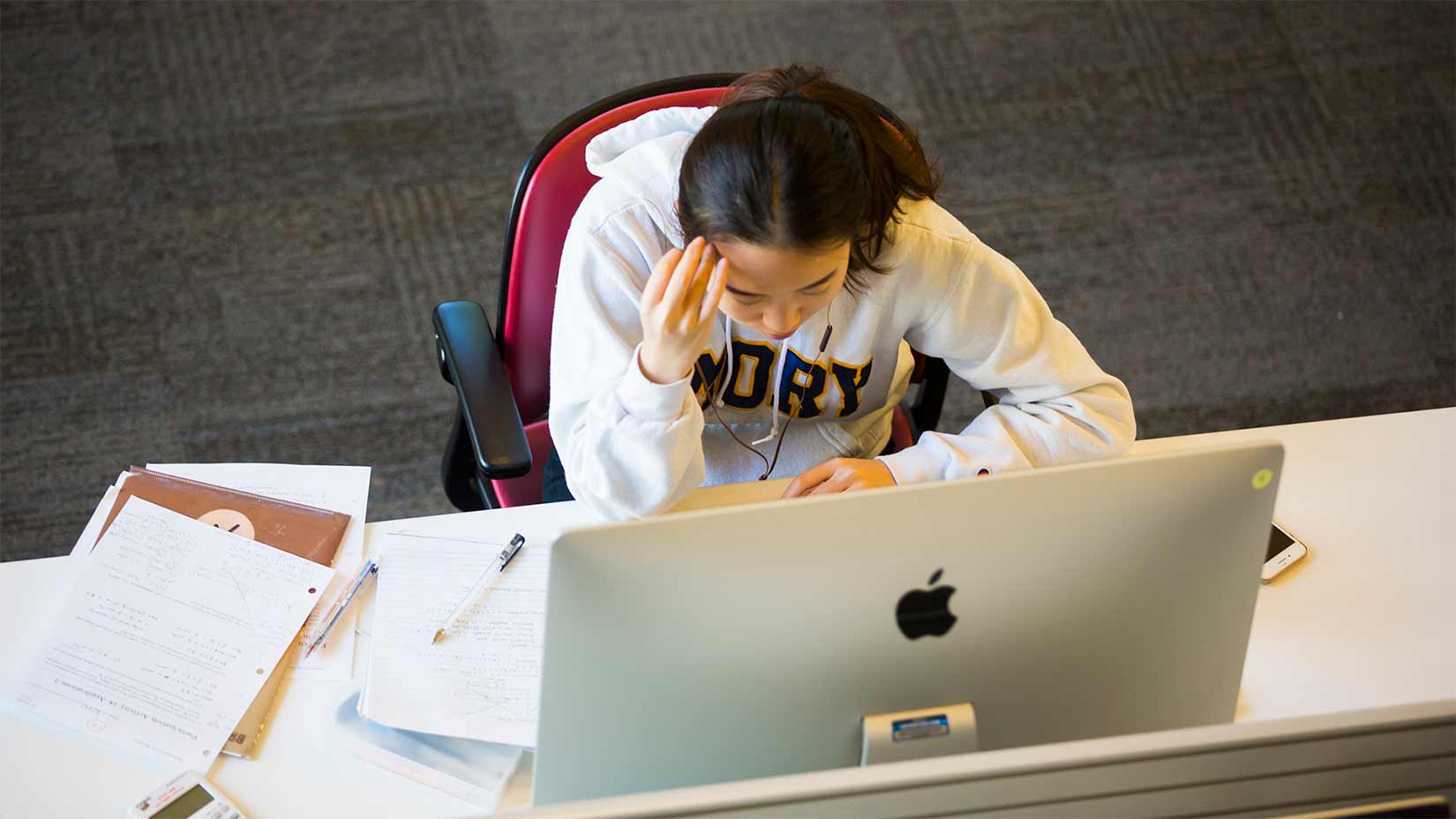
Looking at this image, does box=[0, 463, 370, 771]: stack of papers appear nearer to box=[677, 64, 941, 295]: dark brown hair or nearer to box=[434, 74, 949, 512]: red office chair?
box=[434, 74, 949, 512]: red office chair

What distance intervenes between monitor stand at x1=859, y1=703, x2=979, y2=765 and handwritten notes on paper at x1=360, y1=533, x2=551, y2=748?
363 mm

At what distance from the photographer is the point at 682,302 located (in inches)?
44.4

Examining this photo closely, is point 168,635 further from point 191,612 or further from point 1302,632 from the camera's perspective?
point 1302,632

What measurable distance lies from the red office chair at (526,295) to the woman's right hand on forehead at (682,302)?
267 mm

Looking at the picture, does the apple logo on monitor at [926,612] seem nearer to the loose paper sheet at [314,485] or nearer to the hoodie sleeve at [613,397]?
the hoodie sleeve at [613,397]

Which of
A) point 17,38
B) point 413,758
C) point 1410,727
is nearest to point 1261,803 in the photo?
point 1410,727

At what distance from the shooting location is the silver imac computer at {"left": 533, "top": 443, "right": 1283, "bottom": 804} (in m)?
0.79

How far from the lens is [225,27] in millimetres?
2666

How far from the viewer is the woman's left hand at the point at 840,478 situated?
1.30m

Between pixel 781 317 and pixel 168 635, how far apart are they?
679 millimetres

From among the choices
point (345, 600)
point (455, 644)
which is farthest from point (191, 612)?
point (455, 644)

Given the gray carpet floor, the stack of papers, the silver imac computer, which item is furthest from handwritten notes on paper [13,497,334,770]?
the gray carpet floor

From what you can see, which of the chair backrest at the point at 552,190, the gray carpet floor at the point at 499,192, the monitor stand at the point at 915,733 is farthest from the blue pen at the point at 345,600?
the gray carpet floor at the point at 499,192

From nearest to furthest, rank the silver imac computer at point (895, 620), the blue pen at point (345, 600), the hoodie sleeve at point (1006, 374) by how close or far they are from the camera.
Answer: the silver imac computer at point (895, 620)
the blue pen at point (345, 600)
the hoodie sleeve at point (1006, 374)
